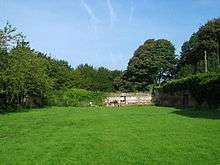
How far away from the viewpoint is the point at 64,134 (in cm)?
2039

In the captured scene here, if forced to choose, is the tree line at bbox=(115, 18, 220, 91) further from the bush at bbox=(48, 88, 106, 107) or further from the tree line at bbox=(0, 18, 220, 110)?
the bush at bbox=(48, 88, 106, 107)

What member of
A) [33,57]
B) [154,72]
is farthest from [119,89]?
[33,57]

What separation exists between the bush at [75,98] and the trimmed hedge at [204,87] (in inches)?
763

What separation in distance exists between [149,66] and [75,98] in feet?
78.2

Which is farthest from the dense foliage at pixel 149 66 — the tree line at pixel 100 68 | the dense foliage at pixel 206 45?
the dense foliage at pixel 206 45

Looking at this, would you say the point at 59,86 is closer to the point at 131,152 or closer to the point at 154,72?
the point at 154,72

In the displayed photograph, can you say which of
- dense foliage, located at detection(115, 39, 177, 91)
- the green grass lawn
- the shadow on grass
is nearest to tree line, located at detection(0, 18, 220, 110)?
dense foliage, located at detection(115, 39, 177, 91)

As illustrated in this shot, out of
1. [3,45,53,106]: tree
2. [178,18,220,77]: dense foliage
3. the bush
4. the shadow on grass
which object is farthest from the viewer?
[178,18,220,77]: dense foliage

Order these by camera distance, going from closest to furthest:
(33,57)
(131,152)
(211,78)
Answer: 1. (131,152)
2. (211,78)
3. (33,57)

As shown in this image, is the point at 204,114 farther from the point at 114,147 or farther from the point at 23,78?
the point at 23,78

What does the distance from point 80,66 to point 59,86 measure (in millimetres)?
49843

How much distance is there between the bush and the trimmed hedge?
1938 centimetres

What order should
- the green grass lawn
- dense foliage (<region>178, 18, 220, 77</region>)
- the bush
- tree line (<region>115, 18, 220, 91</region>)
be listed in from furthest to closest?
tree line (<region>115, 18, 220, 91</region>), dense foliage (<region>178, 18, 220, 77</region>), the bush, the green grass lawn

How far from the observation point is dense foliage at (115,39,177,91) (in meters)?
88.2
